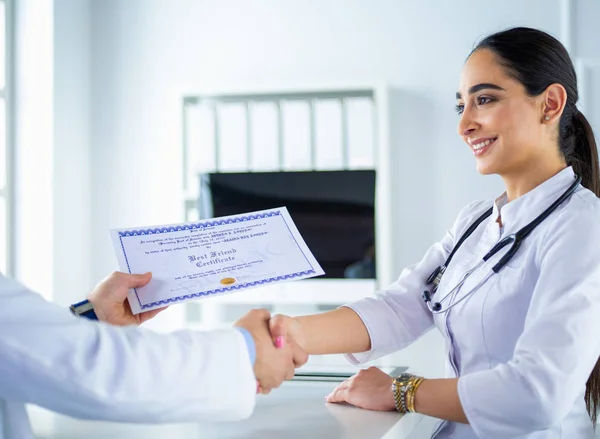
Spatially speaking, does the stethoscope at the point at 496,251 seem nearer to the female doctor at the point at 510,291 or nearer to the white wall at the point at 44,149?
the female doctor at the point at 510,291

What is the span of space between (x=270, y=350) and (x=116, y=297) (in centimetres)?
37

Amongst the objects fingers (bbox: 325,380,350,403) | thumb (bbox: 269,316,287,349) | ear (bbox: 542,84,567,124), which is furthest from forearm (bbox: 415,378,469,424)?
ear (bbox: 542,84,567,124)

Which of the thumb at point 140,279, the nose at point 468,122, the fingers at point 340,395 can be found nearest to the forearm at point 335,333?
the fingers at point 340,395

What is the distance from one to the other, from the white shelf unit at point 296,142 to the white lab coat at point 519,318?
180cm

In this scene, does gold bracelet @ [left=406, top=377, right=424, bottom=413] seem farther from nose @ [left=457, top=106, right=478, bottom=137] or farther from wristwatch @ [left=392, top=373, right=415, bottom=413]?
nose @ [left=457, top=106, right=478, bottom=137]

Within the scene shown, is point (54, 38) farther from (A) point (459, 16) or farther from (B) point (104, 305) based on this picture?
(B) point (104, 305)

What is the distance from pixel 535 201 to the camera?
1398 mm

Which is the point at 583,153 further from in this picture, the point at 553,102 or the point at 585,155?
the point at 553,102

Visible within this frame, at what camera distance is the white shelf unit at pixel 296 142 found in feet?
11.3

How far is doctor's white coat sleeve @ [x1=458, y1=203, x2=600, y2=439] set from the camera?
113 centimetres

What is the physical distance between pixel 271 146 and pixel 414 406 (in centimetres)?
243

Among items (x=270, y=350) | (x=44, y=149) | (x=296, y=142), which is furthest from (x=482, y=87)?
(x=44, y=149)

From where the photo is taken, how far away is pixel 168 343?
949mm

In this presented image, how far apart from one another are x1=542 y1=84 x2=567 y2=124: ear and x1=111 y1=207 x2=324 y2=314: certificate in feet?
1.94
